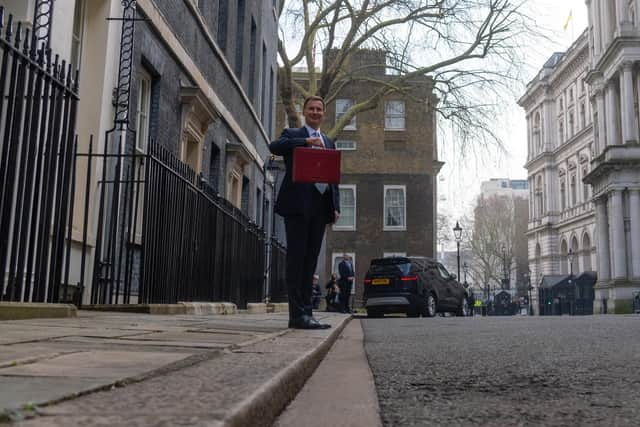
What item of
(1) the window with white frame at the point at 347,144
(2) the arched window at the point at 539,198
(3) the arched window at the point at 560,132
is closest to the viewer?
(1) the window with white frame at the point at 347,144

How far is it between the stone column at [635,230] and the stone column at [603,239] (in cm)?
276

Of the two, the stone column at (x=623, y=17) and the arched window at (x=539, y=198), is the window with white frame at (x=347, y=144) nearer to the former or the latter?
the stone column at (x=623, y=17)

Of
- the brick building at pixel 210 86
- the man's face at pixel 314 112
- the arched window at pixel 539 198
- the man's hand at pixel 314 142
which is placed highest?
the arched window at pixel 539 198

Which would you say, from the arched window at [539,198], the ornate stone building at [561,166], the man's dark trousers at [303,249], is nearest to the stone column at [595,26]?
the ornate stone building at [561,166]

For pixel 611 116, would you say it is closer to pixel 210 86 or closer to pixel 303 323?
pixel 210 86

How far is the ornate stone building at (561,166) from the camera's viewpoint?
5528 centimetres

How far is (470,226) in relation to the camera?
225 ft

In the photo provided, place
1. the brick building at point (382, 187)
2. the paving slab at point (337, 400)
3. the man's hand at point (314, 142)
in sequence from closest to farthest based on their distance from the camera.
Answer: the paving slab at point (337, 400) < the man's hand at point (314, 142) < the brick building at point (382, 187)

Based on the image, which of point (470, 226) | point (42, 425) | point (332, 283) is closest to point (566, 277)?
point (332, 283)

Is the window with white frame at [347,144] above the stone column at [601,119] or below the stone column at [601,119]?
below

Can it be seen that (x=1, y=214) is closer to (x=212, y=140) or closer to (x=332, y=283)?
(x=212, y=140)

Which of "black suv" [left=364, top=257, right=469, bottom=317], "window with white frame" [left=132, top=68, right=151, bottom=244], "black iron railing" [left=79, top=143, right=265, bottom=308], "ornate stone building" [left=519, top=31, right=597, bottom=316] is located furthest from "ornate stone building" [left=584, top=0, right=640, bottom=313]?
"window with white frame" [left=132, top=68, right=151, bottom=244]

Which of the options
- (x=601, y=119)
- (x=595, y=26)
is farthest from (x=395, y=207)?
(x=595, y=26)

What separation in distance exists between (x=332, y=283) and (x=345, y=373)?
18.7 m
